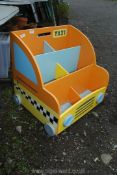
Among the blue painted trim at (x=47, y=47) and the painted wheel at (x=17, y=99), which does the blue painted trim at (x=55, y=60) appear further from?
the painted wheel at (x=17, y=99)

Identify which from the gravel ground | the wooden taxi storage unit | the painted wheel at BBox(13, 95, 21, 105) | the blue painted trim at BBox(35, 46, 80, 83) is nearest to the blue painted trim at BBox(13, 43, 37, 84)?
the wooden taxi storage unit

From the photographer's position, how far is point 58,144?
1817 millimetres

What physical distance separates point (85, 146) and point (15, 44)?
102cm

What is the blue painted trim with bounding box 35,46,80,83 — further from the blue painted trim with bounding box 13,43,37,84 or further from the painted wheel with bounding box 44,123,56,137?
the painted wheel with bounding box 44,123,56,137

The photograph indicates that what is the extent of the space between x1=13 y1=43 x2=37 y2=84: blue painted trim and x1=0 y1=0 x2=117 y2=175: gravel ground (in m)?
0.39

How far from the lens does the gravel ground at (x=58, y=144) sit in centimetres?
164

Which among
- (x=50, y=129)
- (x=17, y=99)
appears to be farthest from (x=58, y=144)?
(x=17, y=99)

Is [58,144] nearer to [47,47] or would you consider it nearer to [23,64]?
[23,64]

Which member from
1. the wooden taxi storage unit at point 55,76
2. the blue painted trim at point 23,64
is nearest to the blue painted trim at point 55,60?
the wooden taxi storage unit at point 55,76

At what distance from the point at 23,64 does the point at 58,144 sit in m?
0.72

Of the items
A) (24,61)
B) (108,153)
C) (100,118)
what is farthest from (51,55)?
(108,153)


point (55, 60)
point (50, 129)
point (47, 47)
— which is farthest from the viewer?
point (47, 47)

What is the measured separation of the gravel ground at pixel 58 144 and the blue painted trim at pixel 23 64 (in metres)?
0.39

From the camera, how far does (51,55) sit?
1980mm
